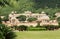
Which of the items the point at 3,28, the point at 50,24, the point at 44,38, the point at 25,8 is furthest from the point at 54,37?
the point at 25,8

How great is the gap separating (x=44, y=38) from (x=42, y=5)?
23.1m

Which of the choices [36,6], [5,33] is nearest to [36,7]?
[36,6]

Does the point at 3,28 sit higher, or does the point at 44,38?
the point at 3,28

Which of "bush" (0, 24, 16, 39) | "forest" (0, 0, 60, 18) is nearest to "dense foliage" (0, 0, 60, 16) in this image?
"forest" (0, 0, 60, 18)

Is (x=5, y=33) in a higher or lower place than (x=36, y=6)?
higher

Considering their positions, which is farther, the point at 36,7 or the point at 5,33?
the point at 36,7

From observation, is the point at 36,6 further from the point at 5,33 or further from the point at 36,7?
the point at 5,33

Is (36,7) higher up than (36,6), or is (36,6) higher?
(36,6)

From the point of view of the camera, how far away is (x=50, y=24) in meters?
18.1

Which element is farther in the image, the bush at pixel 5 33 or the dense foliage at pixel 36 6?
the dense foliage at pixel 36 6

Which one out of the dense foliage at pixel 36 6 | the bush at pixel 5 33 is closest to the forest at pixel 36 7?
the dense foliage at pixel 36 6

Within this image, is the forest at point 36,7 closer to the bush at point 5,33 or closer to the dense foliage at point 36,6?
the dense foliage at point 36,6

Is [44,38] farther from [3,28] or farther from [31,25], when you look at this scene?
[31,25]

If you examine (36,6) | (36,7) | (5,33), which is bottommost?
(36,7)
